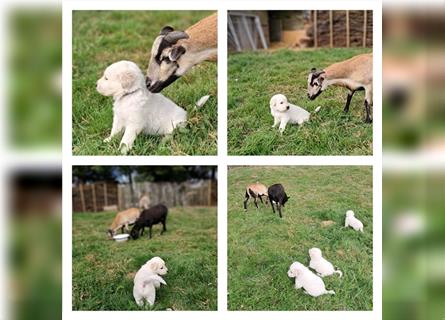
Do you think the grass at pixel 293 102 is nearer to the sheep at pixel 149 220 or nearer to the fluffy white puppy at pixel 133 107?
the fluffy white puppy at pixel 133 107

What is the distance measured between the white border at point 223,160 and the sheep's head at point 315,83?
170 mm

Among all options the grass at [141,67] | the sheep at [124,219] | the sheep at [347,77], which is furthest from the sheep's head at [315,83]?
the sheep at [124,219]

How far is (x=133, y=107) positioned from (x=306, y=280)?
0.76 meters

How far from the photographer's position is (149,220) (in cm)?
275

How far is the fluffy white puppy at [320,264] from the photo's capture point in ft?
8.85

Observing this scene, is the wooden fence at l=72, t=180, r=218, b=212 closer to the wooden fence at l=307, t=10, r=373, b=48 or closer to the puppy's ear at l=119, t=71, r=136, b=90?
the puppy's ear at l=119, t=71, r=136, b=90

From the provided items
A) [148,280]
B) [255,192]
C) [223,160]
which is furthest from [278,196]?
[148,280]

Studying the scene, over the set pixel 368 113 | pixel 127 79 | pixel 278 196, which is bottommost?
pixel 278 196

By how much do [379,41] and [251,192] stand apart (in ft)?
2.03

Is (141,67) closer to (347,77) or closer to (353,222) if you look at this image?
(347,77)

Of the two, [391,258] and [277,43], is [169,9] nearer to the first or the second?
[277,43]

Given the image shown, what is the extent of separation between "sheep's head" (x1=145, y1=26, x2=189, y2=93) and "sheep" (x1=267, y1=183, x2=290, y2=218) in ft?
1.53

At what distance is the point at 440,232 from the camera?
271 centimetres

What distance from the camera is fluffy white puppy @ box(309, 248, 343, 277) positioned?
2697 mm
